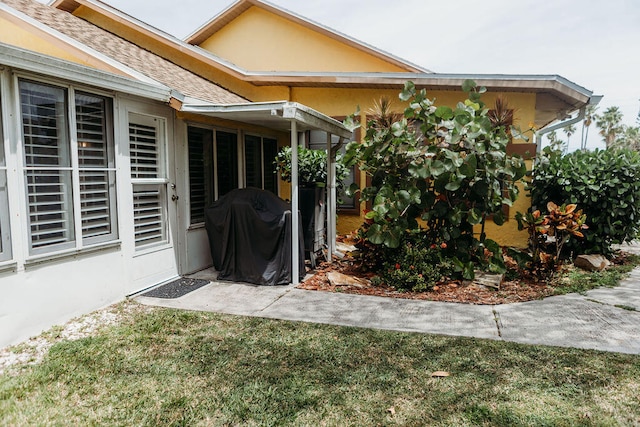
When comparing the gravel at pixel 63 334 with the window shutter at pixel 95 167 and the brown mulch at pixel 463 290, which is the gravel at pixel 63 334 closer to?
the window shutter at pixel 95 167

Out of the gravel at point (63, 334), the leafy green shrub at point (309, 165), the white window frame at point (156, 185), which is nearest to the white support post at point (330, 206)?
the leafy green shrub at point (309, 165)

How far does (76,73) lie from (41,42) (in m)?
1.83

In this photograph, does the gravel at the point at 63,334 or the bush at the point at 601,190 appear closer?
the gravel at the point at 63,334

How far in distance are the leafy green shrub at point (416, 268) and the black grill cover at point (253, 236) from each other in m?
1.34

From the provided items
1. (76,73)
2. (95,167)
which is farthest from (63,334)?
(76,73)

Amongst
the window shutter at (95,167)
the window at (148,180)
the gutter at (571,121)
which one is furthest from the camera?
the gutter at (571,121)

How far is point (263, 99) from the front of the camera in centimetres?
905

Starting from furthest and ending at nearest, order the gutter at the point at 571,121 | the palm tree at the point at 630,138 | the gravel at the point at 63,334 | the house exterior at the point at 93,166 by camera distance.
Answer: the palm tree at the point at 630,138
the gutter at the point at 571,121
the house exterior at the point at 93,166
the gravel at the point at 63,334

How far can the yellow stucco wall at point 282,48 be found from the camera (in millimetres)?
11000

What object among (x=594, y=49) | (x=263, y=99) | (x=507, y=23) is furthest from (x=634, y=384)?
(x=594, y=49)

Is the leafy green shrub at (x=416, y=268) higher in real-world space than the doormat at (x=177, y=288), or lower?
higher

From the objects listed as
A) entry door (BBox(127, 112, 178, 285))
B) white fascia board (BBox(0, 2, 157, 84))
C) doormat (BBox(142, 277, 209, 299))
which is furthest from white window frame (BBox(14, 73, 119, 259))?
doormat (BBox(142, 277, 209, 299))

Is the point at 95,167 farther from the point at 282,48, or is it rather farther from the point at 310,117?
the point at 282,48

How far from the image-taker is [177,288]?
5566 millimetres
